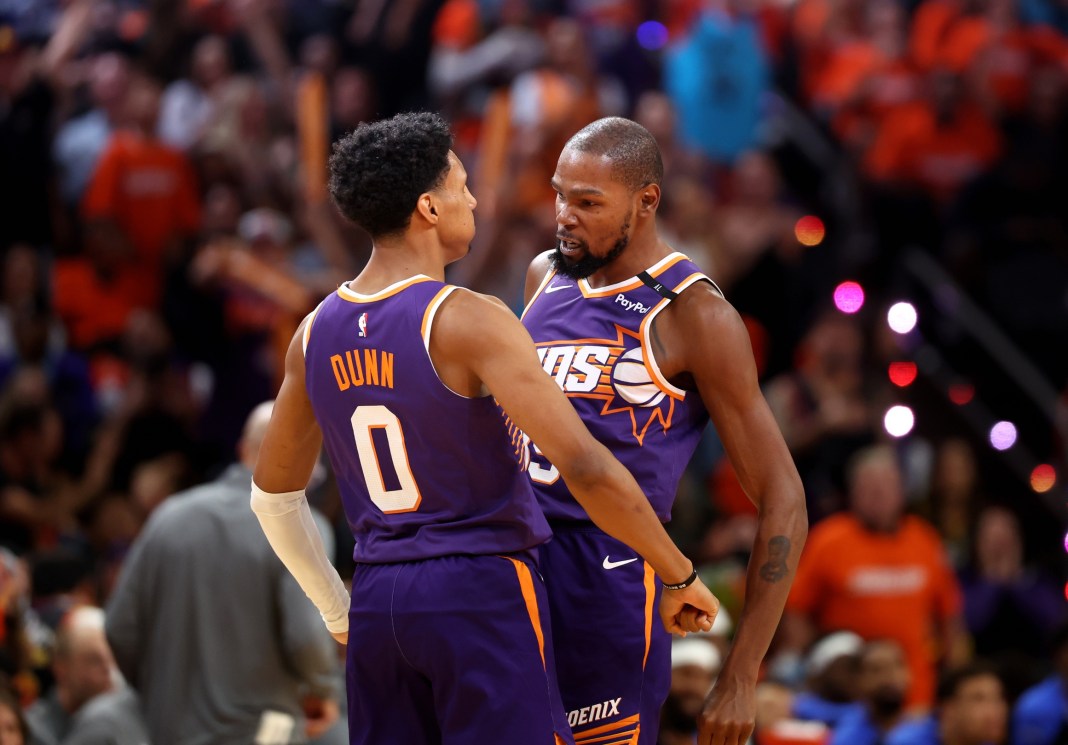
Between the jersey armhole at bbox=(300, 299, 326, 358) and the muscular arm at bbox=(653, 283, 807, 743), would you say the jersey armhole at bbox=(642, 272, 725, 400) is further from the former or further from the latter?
the jersey armhole at bbox=(300, 299, 326, 358)

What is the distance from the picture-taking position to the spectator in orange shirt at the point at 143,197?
10.9 meters

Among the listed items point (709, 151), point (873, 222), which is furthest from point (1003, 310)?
point (709, 151)

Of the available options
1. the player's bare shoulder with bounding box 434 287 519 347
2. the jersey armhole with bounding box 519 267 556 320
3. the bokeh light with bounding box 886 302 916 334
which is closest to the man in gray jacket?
the jersey armhole with bounding box 519 267 556 320

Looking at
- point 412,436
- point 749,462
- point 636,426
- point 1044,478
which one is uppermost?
point 412,436

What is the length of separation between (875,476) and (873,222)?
297 centimetres

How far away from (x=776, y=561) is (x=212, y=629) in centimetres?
276

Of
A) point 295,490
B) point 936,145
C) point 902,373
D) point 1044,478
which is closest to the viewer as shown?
point 295,490

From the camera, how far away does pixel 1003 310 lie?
10.8 metres

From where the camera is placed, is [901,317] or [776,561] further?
[901,317]

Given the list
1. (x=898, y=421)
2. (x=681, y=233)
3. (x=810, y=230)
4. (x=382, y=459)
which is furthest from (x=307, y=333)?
(x=810, y=230)

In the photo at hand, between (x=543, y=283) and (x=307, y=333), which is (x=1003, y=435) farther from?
(x=307, y=333)

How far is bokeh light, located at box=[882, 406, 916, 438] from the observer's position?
10234 mm

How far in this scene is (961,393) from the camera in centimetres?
1080

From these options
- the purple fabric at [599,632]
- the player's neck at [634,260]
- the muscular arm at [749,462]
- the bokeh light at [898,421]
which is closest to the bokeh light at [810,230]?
the bokeh light at [898,421]
